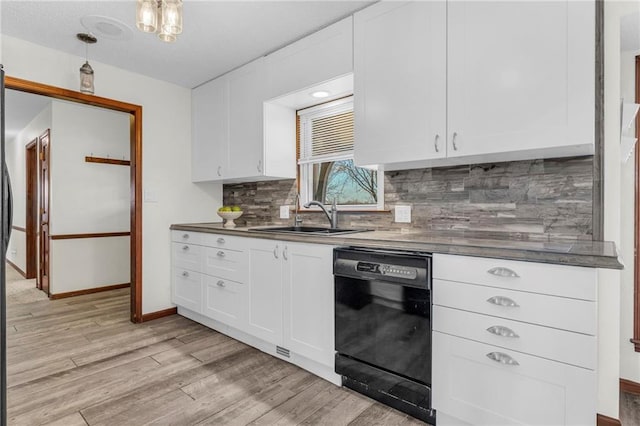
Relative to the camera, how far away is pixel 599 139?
1658 mm

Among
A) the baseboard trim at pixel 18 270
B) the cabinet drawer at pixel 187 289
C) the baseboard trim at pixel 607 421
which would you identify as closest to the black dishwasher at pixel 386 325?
the baseboard trim at pixel 607 421

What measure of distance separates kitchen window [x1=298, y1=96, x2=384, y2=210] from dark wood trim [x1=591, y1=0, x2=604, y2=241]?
1.24 m

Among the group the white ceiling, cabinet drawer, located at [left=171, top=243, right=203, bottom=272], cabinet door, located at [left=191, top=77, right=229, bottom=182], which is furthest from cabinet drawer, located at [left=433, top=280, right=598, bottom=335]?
cabinet door, located at [left=191, top=77, right=229, bottom=182]

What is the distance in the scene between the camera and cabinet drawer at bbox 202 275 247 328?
2701 millimetres

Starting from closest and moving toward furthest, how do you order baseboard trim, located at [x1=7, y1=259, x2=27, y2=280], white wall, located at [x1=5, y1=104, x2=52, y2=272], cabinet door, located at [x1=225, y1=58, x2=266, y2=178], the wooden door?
1. cabinet door, located at [x1=225, y1=58, x2=266, y2=178]
2. the wooden door
3. white wall, located at [x1=5, y1=104, x2=52, y2=272]
4. baseboard trim, located at [x1=7, y1=259, x2=27, y2=280]

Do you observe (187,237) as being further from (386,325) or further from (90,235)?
(386,325)

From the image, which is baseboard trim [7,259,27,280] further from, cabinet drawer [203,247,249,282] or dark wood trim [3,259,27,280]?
cabinet drawer [203,247,249,282]

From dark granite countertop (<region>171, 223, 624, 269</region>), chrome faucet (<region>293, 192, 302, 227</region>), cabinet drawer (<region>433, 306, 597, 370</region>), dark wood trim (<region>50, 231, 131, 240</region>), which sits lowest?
cabinet drawer (<region>433, 306, 597, 370</region>)

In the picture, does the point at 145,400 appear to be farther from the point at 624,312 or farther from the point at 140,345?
the point at 624,312

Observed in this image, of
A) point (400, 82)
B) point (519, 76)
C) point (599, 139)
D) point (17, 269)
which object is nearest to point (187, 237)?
point (400, 82)

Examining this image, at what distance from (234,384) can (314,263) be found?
2.96ft

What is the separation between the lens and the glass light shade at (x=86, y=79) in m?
2.74

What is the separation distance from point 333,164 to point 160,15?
64.1 inches

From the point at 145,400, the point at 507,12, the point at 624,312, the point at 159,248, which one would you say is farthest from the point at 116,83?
the point at 624,312
